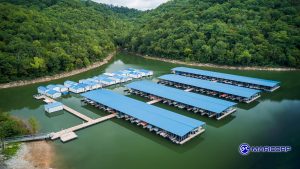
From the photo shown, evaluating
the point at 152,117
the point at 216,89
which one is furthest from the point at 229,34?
the point at 152,117

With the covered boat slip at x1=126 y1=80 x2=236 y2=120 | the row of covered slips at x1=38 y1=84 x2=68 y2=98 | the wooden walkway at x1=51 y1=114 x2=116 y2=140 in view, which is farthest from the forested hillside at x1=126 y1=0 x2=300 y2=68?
the wooden walkway at x1=51 y1=114 x2=116 y2=140

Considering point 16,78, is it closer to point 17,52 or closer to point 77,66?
point 17,52

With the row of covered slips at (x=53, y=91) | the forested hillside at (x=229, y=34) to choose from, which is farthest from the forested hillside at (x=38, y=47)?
the forested hillside at (x=229, y=34)

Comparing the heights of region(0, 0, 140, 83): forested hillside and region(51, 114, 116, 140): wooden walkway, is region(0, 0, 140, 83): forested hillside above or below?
above

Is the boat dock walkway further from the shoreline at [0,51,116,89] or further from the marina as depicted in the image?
the shoreline at [0,51,116,89]

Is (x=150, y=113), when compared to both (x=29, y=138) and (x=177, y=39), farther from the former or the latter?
A: (x=177, y=39)

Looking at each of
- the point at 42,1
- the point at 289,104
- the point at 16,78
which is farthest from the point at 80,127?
the point at 42,1
